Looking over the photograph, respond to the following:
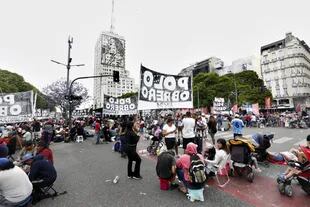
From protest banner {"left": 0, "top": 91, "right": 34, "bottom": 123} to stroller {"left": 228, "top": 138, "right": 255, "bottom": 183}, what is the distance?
11.0 metres

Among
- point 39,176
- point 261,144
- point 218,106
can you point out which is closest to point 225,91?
point 218,106

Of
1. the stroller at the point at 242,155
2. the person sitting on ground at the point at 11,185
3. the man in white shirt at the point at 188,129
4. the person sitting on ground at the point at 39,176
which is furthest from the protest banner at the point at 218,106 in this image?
the person sitting on ground at the point at 11,185

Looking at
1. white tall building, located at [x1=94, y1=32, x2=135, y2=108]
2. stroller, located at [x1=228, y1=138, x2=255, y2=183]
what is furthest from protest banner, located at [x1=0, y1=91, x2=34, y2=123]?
white tall building, located at [x1=94, y1=32, x2=135, y2=108]

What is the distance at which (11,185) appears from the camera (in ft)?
12.5

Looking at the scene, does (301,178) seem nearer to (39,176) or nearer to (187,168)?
(187,168)

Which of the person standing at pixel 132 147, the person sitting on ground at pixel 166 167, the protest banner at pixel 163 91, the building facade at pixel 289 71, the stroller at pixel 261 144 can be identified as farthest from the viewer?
the building facade at pixel 289 71

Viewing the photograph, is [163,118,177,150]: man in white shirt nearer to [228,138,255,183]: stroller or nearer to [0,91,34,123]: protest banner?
[228,138,255,183]: stroller

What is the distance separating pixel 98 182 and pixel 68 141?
11058mm

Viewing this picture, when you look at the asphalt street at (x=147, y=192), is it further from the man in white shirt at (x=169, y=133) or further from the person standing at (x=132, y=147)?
the man in white shirt at (x=169, y=133)

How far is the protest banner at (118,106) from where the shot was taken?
64.9 ft

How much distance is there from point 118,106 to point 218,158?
1622cm

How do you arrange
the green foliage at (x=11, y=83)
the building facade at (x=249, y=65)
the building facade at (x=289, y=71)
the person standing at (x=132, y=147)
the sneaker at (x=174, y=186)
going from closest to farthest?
the sneaker at (x=174, y=186)
the person standing at (x=132, y=147)
the green foliage at (x=11, y=83)
the building facade at (x=289, y=71)
the building facade at (x=249, y=65)

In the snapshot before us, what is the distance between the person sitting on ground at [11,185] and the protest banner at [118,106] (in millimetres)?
15809

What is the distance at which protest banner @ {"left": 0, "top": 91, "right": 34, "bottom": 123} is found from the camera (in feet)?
37.7
